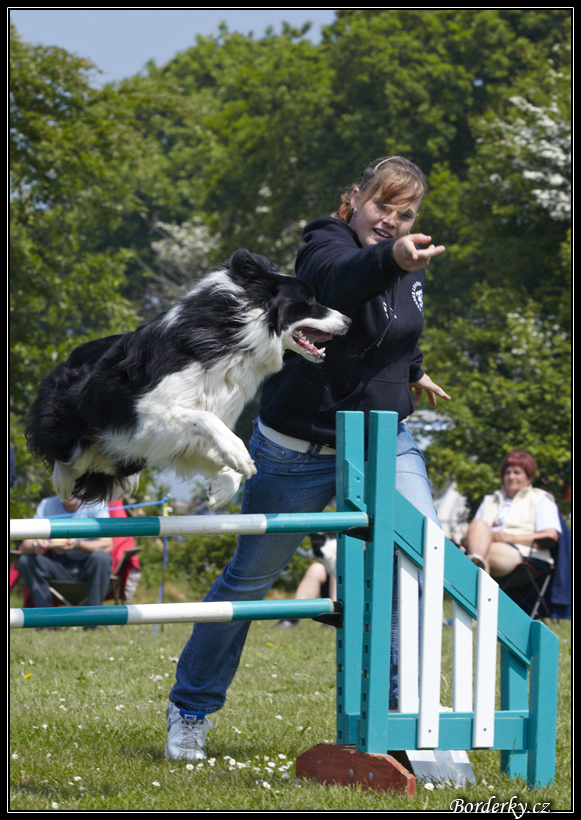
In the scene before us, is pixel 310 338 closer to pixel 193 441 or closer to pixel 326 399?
pixel 326 399

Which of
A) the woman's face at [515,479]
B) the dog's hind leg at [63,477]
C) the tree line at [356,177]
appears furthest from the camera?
the tree line at [356,177]

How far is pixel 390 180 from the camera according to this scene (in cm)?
287

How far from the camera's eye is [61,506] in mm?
7254

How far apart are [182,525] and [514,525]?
17.2 feet

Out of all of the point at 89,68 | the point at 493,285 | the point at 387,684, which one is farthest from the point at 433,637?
the point at 493,285

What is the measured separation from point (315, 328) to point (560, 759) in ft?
6.24

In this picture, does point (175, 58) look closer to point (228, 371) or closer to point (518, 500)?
point (518, 500)

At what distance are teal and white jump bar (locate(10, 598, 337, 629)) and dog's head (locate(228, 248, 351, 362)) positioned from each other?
0.85 m

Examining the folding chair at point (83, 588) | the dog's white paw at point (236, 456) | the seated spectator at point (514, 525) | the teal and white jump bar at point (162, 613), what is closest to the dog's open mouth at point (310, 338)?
the dog's white paw at point (236, 456)

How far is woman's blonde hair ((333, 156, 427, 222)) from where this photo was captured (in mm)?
2871

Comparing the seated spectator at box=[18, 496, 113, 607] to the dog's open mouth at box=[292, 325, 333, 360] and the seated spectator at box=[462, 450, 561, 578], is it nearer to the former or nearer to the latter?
the seated spectator at box=[462, 450, 561, 578]

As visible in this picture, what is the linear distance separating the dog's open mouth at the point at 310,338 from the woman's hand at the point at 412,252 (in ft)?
2.02

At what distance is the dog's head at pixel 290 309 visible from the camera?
2885 millimetres

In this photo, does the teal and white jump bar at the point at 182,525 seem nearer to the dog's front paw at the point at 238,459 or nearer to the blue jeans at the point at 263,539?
the dog's front paw at the point at 238,459
